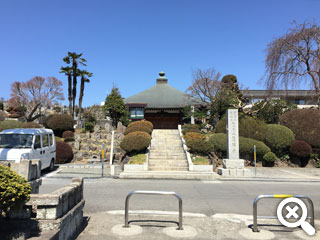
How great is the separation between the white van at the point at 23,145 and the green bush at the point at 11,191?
7.74 metres

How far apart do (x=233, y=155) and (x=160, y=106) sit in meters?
14.8

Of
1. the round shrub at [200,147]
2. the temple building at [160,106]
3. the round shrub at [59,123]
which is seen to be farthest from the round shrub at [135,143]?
the temple building at [160,106]

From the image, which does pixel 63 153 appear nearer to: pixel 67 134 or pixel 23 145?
pixel 67 134

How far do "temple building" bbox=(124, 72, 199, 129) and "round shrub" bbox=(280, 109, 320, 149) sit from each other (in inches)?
408

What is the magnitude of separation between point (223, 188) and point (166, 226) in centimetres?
536

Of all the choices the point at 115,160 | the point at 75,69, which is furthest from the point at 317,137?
the point at 75,69

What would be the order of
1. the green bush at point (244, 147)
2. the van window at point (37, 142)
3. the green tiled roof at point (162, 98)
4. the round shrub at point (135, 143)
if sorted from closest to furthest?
the van window at point (37, 142) → the round shrub at point (135, 143) → the green bush at point (244, 147) → the green tiled roof at point (162, 98)

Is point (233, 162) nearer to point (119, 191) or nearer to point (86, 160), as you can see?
point (119, 191)

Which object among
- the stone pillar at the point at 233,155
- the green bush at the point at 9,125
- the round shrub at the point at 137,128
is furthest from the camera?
the round shrub at the point at 137,128

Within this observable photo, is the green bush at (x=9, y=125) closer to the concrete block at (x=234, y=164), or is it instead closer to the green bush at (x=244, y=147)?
the green bush at (x=244, y=147)

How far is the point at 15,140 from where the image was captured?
11.0 meters

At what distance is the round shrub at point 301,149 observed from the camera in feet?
56.1

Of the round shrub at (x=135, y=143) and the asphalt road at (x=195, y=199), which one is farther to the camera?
the round shrub at (x=135, y=143)

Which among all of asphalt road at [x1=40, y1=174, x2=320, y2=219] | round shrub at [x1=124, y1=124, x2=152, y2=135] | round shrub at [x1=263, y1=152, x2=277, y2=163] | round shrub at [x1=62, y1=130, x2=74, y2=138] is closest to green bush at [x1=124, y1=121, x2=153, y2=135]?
round shrub at [x1=124, y1=124, x2=152, y2=135]
